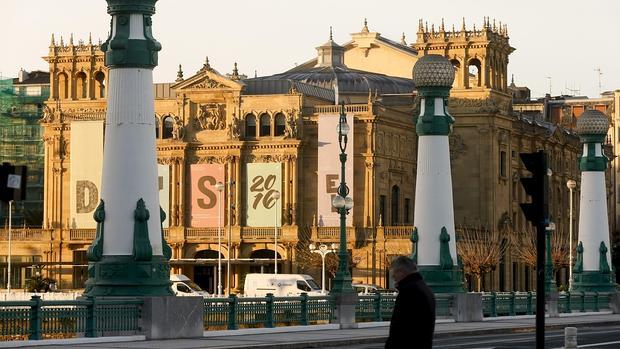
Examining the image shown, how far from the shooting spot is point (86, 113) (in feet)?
418

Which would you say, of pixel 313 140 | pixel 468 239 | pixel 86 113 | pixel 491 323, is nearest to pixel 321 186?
pixel 313 140

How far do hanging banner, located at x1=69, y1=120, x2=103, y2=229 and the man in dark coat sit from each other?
104 m

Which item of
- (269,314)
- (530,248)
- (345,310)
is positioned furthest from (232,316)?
(530,248)

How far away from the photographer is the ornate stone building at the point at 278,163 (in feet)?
391

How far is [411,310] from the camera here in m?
19.8

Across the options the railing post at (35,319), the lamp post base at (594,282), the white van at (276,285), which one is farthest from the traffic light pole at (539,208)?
the white van at (276,285)

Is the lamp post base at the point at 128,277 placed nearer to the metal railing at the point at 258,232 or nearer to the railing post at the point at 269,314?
the railing post at the point at 269,314

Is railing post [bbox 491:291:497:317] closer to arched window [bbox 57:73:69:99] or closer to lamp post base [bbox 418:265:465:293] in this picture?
lamp post base [bbox 418:265:465:293]

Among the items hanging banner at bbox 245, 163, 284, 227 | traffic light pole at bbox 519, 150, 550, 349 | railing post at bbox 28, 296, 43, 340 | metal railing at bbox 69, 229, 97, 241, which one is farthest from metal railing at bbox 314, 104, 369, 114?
traffic light pole at bbox 519, 150, 550, 349

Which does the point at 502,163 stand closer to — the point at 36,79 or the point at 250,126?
the point at 250,126

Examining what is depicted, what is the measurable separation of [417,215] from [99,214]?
16.4 meters

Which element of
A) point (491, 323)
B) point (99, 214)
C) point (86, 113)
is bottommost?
→ point (491, 323)

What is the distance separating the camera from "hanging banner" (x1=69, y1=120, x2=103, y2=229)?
403ft

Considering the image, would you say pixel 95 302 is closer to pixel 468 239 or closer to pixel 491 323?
pixel 491 323
